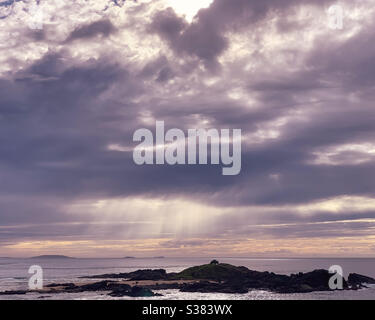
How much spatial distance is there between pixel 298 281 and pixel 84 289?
52.6 meters

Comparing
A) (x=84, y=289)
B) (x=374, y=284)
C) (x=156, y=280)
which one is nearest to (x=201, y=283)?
(x=156, y=280)

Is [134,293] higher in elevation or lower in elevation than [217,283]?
lower

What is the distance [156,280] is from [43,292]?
31.8 m

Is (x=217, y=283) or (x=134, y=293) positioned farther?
(x=217, y=283)

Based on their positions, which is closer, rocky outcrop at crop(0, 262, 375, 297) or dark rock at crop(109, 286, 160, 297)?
dark rock at crop(109, 286, 160, 297)

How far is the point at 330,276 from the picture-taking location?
117625mm

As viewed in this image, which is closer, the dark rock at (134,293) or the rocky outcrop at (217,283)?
the dark rock at (134,293)
